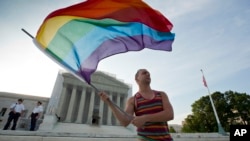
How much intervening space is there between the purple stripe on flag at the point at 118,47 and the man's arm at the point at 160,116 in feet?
3.62

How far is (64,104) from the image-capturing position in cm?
3869

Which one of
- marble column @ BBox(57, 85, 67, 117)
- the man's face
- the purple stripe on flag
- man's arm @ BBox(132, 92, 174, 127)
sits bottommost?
man's arm @ BBox(132, 92, 174, 127)

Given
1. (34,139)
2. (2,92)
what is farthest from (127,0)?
(2,92)

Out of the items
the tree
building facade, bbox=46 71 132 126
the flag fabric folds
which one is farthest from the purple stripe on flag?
building facade, bbox=46 71 132 126

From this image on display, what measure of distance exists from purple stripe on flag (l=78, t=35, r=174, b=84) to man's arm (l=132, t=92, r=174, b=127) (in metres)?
1.10

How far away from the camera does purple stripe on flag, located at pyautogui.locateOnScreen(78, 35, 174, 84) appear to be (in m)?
2.56

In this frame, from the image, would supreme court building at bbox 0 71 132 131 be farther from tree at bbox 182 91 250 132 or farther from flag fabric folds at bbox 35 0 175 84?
flag fabric folds at bbox 35 0 175 84

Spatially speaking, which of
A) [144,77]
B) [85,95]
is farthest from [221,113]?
[144,77]

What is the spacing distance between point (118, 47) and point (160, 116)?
1.57 m

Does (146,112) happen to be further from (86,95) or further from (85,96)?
(86,95)

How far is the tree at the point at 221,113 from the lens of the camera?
105 feet

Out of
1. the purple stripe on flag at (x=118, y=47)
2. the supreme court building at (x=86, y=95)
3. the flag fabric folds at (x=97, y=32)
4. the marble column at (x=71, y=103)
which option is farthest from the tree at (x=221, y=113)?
the flag fabric folds at (x=97, y=32)

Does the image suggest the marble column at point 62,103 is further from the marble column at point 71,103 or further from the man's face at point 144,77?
the man's face at point 144,77

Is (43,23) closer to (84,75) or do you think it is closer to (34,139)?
(84,75)
